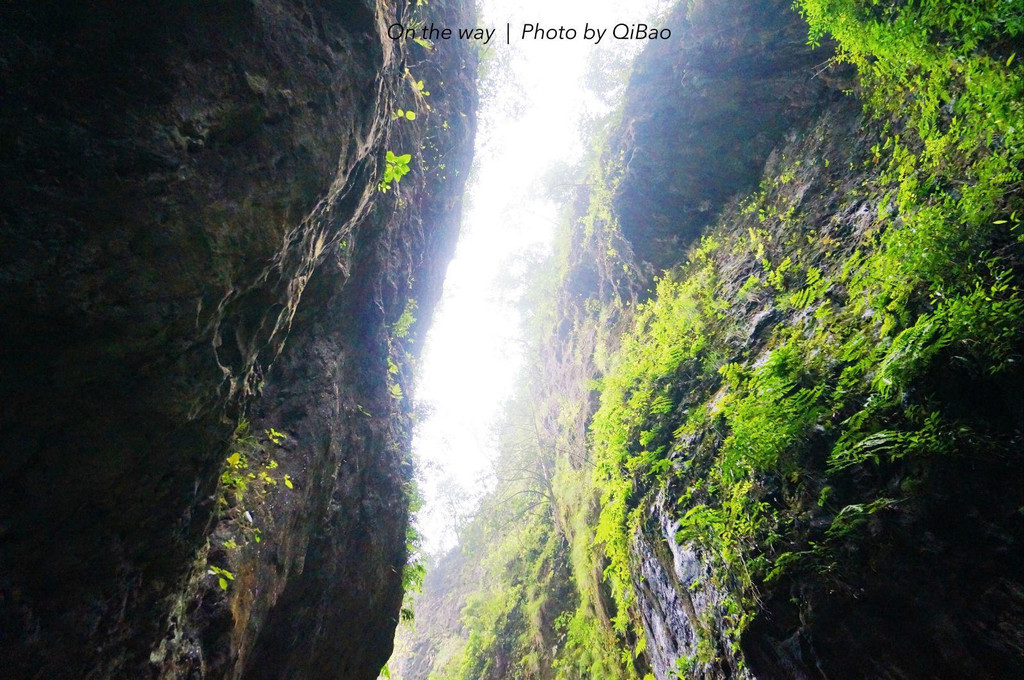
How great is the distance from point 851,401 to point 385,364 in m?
6.86

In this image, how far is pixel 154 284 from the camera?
282 centimetres

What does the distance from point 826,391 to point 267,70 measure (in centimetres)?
562

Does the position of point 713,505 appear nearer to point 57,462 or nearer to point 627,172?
point 57,462

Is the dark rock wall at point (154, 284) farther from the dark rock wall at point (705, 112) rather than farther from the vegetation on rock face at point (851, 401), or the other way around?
the dark rock wall at point (705, 112)

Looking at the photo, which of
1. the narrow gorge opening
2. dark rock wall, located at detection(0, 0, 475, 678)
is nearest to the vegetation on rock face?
the narrow gorge opening

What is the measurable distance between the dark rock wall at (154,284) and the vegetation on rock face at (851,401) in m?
4.71

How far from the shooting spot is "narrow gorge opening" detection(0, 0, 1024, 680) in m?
2.68

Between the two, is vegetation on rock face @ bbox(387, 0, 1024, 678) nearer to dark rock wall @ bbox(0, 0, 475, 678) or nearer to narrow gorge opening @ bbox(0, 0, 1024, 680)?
narrow gorge opening @ bbox(0, 0, 1024, 680)

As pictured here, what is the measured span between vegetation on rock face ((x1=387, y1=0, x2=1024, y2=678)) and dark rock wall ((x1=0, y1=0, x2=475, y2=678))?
4706 mm

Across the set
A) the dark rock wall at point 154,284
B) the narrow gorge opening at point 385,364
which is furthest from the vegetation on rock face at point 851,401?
the dark rock wall at point 154,284

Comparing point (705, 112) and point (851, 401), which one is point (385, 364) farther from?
point (705, 112)

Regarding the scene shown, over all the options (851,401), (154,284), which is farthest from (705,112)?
(154,284)

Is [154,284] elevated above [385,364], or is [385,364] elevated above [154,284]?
[385,364]

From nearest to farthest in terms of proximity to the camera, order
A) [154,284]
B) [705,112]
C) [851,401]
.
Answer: [154,284] < [851,401] < [705,112]
